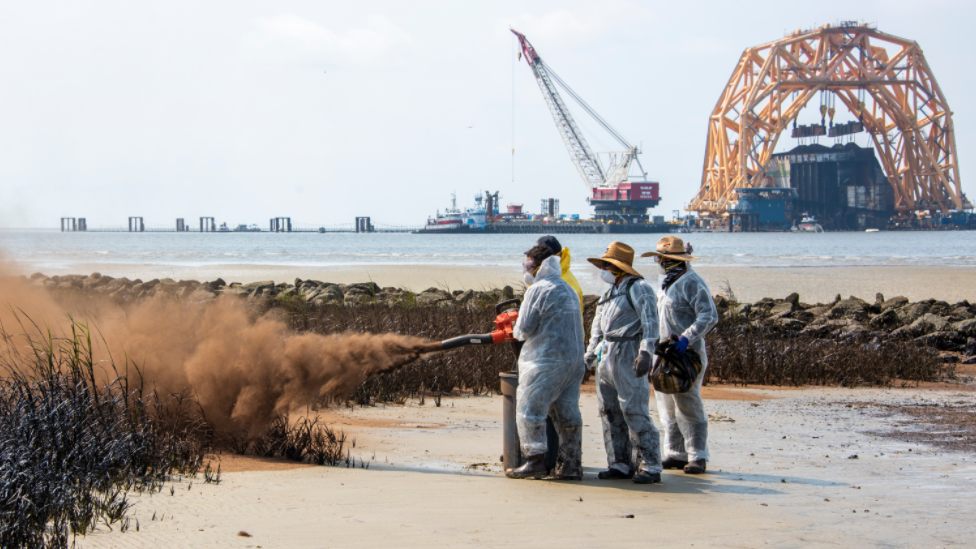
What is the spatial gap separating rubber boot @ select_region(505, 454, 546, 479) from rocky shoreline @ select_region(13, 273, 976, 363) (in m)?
7.11

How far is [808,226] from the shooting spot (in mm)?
130000

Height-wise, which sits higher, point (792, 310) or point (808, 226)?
point (808, 226)

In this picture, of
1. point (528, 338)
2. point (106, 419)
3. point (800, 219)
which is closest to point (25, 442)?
point (106, 419)

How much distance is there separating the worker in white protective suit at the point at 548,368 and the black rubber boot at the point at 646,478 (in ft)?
1.34

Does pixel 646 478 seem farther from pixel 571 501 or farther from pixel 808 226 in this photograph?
pixel 808 226

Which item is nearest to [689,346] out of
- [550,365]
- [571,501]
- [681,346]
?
[681,346]

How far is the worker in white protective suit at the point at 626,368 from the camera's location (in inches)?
231

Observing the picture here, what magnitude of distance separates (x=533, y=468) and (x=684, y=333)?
1.56 meters

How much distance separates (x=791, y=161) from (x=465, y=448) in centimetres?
14492

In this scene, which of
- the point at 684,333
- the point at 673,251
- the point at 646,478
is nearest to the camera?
the point at 646,478

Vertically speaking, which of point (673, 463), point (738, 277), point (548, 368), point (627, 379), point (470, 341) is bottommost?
point (738, 277)

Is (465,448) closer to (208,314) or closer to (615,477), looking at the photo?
(615,477)

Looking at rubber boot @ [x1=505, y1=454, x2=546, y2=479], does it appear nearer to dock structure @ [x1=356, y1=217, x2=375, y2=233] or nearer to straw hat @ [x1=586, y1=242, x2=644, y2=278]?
straw hat @ [x1=586, y1=242, x2=644, y2=278]

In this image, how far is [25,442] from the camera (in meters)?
4.98
